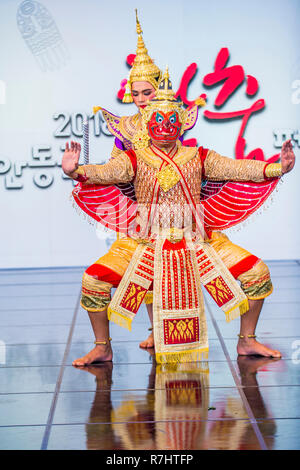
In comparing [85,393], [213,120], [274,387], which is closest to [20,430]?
[85,393]

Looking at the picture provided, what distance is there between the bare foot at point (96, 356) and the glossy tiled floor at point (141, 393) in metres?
0.05

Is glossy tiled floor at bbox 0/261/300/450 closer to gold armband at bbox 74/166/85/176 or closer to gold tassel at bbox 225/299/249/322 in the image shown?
gold tassel at bbox 225/299/249/322

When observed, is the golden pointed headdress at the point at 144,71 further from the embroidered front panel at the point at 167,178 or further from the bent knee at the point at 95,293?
the bent knee at the point at 95,293

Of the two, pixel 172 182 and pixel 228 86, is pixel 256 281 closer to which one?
pixel 172 182

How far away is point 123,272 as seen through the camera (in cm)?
378

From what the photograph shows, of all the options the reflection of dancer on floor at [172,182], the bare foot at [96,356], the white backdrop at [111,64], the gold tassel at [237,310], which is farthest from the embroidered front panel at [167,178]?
the white backdrop at [111,64]

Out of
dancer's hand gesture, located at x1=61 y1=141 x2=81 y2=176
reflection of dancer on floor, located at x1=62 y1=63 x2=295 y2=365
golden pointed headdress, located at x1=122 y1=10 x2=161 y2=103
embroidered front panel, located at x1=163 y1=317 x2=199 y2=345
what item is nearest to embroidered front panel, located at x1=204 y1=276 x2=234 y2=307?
reflection of dancer on floor, located at x1=62 y1=63 x2=295 y2=365

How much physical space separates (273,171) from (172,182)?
0.47m

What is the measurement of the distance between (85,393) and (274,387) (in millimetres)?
766

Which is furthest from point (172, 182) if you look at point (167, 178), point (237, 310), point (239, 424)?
point (239, 424)

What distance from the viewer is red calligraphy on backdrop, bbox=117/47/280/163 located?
292 inches

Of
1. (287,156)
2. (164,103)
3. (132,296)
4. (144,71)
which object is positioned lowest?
(132,296)

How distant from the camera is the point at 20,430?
287 cm
